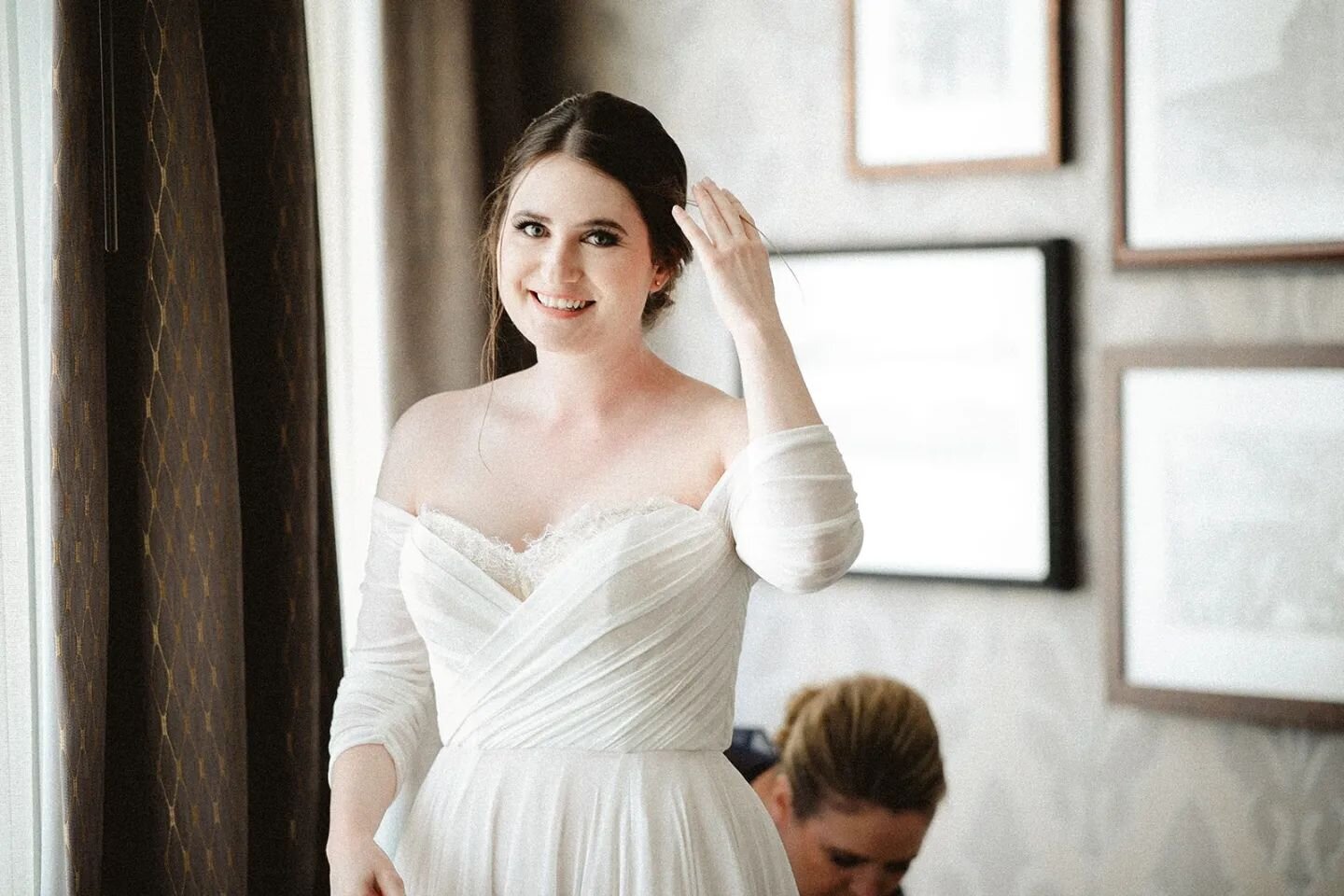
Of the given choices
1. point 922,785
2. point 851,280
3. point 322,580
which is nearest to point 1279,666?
point 922,785

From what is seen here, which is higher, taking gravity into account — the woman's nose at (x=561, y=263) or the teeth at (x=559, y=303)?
the woman's nose at (x=561, y=263)

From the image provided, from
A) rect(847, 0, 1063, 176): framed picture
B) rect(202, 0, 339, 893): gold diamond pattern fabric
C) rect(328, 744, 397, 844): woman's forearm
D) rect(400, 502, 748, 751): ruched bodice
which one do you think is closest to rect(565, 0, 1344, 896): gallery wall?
rect(847, 0, 1063, 176): framed picture

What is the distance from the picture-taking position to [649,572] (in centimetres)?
137

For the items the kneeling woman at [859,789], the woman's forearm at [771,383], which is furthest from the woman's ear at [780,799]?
the woman's forearm at [771,383]

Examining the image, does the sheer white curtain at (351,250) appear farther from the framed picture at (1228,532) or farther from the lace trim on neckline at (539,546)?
the framed picture at (1228,532)

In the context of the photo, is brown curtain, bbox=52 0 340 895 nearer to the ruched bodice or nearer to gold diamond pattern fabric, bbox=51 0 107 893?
gold diamond pattern fabric, bbox=51 0 107 893

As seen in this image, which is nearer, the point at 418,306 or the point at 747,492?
the point at 747,492

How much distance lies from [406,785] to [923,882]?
0.96 metres

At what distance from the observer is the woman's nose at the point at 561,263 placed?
1.39 m

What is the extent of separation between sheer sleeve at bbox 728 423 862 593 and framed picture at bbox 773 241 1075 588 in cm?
123

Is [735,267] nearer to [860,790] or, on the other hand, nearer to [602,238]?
[602,238]

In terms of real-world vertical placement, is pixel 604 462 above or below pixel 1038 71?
below

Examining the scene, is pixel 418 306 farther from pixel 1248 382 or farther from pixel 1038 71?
pixel 1248 382

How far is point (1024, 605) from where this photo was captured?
97.6 inches
